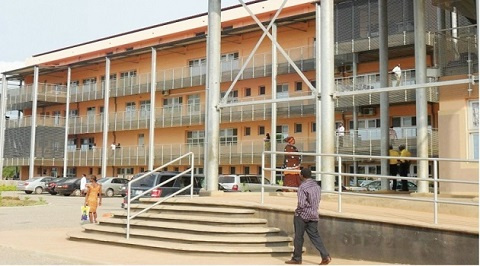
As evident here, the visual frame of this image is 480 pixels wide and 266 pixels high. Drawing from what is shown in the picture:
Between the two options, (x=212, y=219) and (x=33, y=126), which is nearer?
(x=212, y=219)

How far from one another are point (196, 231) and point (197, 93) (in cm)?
3623

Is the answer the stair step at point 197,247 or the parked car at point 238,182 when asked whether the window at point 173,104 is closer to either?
the parked car at point 238,182

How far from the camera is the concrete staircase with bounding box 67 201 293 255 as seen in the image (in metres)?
11.3

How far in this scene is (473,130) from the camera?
15.6 meters

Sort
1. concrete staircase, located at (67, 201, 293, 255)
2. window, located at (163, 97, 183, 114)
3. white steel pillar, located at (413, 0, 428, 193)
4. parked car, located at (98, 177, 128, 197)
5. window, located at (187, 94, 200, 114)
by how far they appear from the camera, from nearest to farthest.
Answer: concrete staircase, located at (67, 201, 293, 255), white steel pillar, located at (413, 0, 428, 193), parked car, located at (98, 177, 128, 197), window, located at (187, 94, 200, 114), window, located at (163, 97, 183, 114)

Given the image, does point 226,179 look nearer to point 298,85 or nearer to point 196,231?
point 298,85

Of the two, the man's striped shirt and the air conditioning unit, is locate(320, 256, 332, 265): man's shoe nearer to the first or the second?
the man's striped shirt

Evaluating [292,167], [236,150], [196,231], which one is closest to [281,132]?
[236,150]

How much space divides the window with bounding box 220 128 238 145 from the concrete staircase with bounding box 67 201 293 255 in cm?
3080

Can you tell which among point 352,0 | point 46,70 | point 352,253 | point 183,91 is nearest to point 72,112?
point 46,70

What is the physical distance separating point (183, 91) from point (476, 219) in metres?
39.3

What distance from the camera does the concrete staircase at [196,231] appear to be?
11344 mm

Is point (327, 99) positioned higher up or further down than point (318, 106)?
further down

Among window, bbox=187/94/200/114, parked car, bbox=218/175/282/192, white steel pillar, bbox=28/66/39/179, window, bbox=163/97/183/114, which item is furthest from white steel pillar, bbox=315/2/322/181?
white steel pillar, bbox=28/66/39/179
